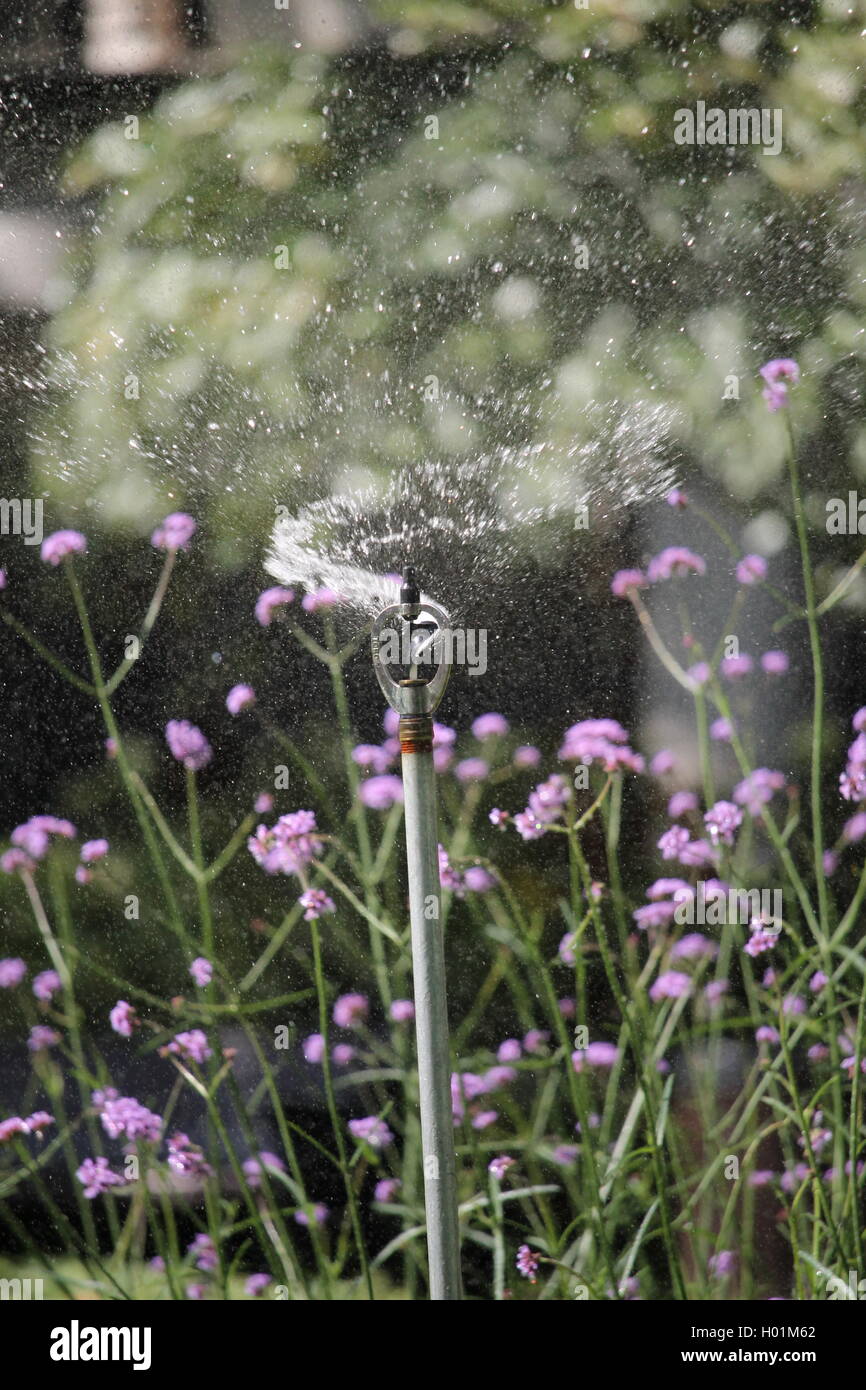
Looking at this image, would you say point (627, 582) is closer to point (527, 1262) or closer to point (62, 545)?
point (62, 545)

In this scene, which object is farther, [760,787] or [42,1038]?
[42,1038]

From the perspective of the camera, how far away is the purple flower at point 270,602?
1.67 meters

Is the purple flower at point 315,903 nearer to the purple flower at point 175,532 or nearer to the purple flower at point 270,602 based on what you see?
the purple flower at point 270,602

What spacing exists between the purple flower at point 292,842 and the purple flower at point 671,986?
0.51 m

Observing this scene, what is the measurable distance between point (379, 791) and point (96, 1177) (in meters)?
0.70

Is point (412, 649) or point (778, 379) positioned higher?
point (778, 379)

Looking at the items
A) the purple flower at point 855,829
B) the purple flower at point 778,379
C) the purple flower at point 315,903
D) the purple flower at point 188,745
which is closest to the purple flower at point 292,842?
the purple flower at point 315,903

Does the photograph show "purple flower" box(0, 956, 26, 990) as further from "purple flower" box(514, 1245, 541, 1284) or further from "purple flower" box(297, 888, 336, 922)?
"purple flower" box(514, 1245, 541, 1284)

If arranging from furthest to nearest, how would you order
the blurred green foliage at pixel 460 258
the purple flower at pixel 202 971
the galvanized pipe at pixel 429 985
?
the purple flower at pixel 202 971, the blurred green foliage at pixel 460 258, the galvanized pipe at pixel 429 985

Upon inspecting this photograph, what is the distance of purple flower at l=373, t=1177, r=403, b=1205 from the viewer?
165 cm

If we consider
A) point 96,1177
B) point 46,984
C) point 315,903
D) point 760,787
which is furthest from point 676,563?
point 96,1177

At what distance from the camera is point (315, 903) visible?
166 cm
